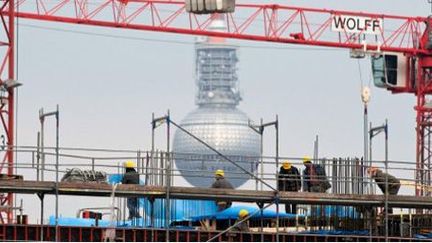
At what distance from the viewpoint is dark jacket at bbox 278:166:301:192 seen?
71.5 metres

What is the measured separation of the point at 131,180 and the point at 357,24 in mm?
79432

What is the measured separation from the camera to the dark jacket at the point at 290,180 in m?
71.5

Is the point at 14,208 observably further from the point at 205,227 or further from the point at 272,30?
the point at 272,30

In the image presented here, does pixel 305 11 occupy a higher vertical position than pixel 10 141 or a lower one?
higher

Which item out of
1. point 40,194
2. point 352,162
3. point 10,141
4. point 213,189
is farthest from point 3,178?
point 10,141

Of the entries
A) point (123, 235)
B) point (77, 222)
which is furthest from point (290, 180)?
point (77, 222)

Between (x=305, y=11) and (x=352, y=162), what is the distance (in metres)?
73.9

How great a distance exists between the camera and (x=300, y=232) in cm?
7269

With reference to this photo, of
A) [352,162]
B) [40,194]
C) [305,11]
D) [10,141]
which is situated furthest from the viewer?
[305,11]

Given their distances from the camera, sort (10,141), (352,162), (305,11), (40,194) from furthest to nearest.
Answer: (305,11) → (10,141) → (352,162) → (40,194)

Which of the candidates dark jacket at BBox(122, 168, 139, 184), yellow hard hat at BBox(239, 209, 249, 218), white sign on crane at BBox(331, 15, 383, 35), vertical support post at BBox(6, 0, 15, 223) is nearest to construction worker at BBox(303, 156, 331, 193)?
yellow hard hat at BBox(239, 209, 249, 218)

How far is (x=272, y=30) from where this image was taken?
5842 inches

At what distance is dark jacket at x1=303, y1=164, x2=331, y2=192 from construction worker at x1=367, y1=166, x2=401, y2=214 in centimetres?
161

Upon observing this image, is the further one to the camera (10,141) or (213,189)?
(10,141)
